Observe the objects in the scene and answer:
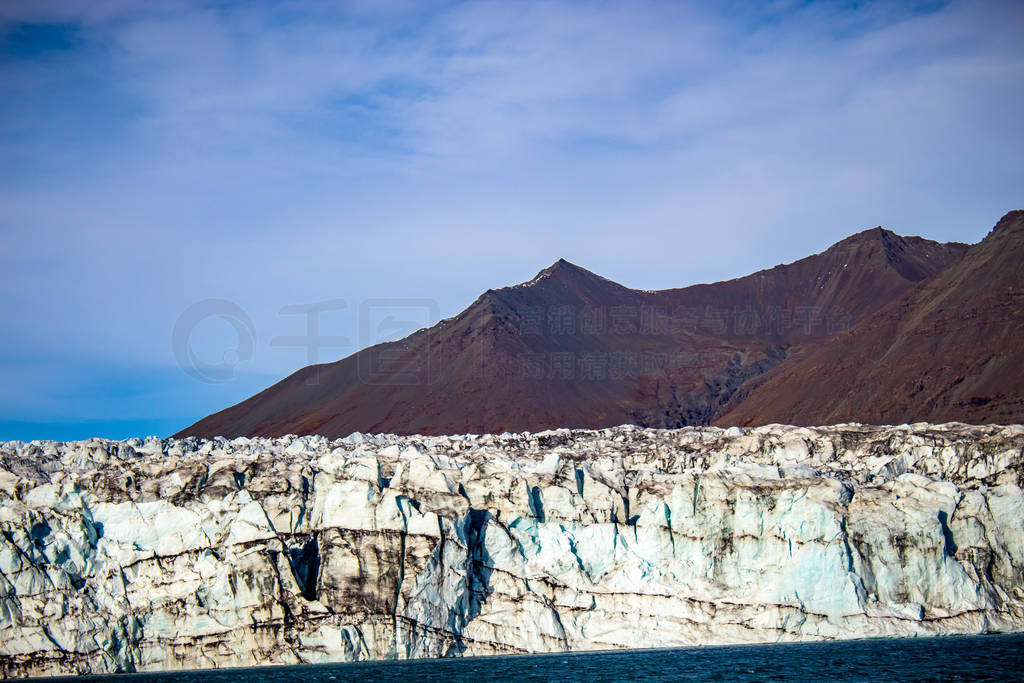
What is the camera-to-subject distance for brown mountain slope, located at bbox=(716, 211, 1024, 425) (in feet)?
387

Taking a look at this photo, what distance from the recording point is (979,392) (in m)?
116

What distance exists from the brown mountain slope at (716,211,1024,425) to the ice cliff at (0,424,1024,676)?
72493 millimetres

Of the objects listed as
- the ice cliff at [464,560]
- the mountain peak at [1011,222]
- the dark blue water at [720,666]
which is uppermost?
the mountain peak at [1011,222]

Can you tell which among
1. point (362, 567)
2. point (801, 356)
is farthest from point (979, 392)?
point (362, 567)

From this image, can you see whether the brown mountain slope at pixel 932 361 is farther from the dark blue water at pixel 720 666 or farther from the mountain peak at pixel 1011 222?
the dark blue water at pixel 720 666

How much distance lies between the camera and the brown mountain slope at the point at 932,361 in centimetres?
11788

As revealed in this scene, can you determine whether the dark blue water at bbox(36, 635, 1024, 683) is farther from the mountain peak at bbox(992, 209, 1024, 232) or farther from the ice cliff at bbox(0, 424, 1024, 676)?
the mountain peak at bbox(992, 209, 1024, 232)

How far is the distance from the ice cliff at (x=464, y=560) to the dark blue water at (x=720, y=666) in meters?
0.70

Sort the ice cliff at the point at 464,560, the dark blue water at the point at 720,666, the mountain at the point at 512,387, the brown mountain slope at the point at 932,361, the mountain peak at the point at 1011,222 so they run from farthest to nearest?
the mountain at the point at 512,387
the mountain peak at the point at 1011,222
the brown mountain slope at the point at 932,361
the ice cliff at the point at 464,560
the dark blue water at the point at 720,666

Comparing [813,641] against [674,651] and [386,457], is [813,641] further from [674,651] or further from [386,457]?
[386,457]

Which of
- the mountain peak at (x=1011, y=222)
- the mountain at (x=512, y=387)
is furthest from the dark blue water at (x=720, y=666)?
the mountain peak at (x=1011, y=222)

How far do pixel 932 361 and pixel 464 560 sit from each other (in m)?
105

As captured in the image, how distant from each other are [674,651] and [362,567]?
43.9ft

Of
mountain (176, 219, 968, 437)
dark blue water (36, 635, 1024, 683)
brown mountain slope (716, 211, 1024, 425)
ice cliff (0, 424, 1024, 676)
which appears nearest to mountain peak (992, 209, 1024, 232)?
brown mountain slope (716, 211, 1024, 425)
